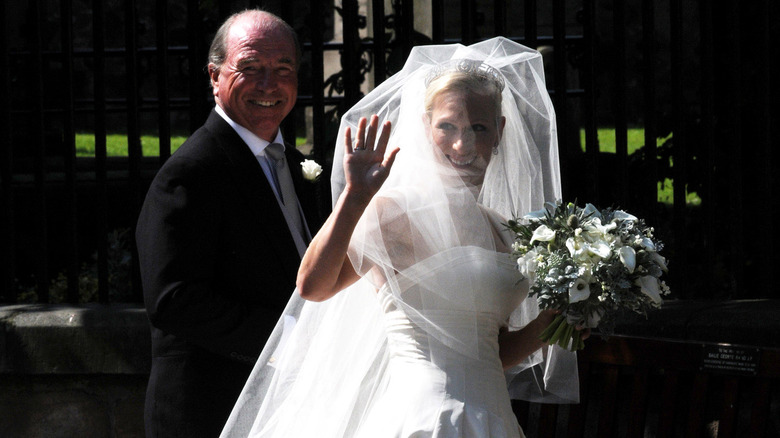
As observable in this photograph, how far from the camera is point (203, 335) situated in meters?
2.95

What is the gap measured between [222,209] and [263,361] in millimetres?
482

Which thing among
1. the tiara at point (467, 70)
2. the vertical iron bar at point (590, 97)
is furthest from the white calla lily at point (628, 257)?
the vertical iron bar at point (590, 97)

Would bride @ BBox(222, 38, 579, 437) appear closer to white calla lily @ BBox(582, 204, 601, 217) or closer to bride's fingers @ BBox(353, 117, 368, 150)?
bride's fingers @ BBox(353, 117, 368, 150)

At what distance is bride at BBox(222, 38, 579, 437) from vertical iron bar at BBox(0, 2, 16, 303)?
180 cm

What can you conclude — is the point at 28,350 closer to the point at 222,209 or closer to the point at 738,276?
the point at 222,209

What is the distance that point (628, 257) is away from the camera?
104 inches

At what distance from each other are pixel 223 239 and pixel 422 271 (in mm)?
679

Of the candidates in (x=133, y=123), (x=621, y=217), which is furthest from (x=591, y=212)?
(x=133, y=123)

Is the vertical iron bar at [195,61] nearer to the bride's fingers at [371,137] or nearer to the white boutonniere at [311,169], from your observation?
the white boutonniere at [311,169]

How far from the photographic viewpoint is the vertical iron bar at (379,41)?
4148 mm

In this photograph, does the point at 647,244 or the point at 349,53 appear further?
the point at 349,53

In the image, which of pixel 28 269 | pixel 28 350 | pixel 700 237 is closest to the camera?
pixel 28 350

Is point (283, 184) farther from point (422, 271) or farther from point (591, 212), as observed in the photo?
point (591, 212)

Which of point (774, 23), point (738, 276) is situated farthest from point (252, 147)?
point (774, 23)
